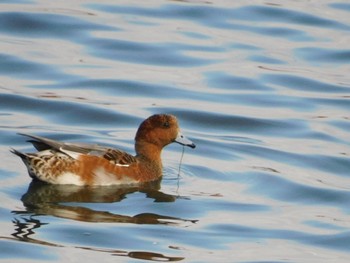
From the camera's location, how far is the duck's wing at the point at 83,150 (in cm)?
1093

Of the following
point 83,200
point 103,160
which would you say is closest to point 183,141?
point 103,160

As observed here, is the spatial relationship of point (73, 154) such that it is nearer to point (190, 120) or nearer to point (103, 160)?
point (103, 160)

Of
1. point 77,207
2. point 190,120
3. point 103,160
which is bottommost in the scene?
point 77,207

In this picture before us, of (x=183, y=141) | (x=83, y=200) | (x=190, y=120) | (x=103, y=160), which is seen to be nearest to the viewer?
(x=83, y=200)

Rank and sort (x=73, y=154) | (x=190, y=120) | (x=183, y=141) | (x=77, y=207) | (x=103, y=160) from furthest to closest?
(x=190, y=120)
(x=183, y=141)
(x=103, y=160)
(x=73, y=154)
(x=77, y=207)

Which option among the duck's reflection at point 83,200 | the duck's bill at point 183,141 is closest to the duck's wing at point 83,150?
the duck's reflection at point 83,200

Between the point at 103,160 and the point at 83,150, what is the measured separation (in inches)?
8.1

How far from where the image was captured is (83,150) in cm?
1109

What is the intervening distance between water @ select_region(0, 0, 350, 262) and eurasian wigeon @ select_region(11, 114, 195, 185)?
123mm

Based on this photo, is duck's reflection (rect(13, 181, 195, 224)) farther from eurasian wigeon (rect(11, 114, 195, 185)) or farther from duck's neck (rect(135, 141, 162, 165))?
duck's neck (rect(135, 141, 162, 165))

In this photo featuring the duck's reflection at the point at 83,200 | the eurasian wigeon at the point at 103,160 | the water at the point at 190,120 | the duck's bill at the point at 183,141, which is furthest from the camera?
the duck's bill at the point at 183,141

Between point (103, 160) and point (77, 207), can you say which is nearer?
point (77, 207)

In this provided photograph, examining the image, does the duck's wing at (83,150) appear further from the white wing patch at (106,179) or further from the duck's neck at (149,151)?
the duck's neck at (149,151)

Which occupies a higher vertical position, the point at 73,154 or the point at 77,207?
the point at 73,154
